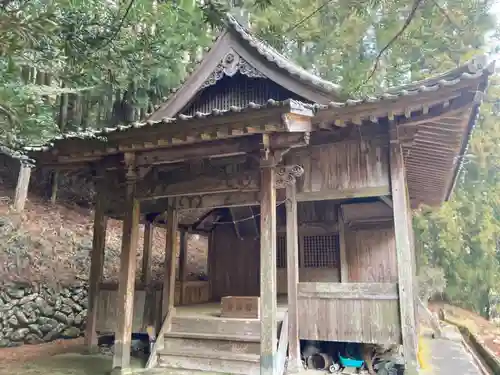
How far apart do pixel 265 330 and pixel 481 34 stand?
4407 millimetres

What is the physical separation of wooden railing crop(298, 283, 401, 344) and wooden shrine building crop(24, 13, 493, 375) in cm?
2

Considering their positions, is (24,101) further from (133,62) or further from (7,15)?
(133,62)

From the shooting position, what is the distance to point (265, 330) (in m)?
5.48

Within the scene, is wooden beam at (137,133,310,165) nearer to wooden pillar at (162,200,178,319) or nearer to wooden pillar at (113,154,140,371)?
wooden pillar at (113,154,140,371)

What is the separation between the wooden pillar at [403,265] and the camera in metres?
5.52

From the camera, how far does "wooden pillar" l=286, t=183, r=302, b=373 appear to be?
611 centimetres

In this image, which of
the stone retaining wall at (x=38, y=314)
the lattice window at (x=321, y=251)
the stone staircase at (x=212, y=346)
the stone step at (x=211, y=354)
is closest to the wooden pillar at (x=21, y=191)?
the stone retaining wall at (x=38, y=314)

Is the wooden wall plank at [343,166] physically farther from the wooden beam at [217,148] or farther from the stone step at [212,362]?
the stone step at [212,362]

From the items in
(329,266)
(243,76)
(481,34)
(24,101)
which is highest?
(243,76)

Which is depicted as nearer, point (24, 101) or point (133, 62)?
point (24, 101)

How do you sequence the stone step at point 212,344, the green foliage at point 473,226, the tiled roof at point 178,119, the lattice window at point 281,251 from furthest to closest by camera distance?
the green foliage at point 473,226 → the lattice window at point 281,251 → the stone step at point 212,344 → the tiled roof at point 178,119

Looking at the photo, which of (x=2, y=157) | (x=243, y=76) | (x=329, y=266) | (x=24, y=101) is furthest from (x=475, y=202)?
(x=2, y=157)

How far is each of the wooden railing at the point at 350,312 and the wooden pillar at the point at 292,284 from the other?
86 mm

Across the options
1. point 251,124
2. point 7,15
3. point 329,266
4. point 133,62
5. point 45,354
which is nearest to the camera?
point 7,15
